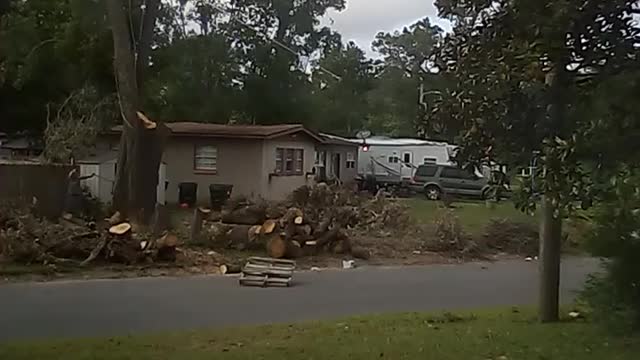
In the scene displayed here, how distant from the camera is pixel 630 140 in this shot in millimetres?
7758

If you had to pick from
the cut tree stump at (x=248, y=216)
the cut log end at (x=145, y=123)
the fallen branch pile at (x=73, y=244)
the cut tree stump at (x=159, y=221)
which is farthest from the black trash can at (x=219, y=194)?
the fallen branch pile at (x=73, y=244)

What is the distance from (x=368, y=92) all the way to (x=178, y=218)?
45008mm

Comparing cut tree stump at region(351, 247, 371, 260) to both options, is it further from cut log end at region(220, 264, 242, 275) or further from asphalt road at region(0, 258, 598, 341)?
cut log end at region(220, 264, 242, 275)

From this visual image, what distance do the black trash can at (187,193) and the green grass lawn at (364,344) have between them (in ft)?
77.4

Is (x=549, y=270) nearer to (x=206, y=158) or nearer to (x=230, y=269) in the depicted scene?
(x=230, y=269)

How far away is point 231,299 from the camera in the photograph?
1417 centimetres

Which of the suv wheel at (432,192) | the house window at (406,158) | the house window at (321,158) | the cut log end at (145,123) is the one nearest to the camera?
the cut log end at (145,123)

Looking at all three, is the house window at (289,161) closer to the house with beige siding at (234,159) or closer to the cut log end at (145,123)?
the house with beige siding at (234,159)

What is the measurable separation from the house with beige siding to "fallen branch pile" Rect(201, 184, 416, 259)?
7.93m

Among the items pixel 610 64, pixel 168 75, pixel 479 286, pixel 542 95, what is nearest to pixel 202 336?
pixel 542 95

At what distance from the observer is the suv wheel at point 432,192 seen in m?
42.2

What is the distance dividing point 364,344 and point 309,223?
12.1m

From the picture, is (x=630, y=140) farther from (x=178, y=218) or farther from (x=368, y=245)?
(x=178, y=218)

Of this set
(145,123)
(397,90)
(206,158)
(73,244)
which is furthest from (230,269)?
(397,90)
